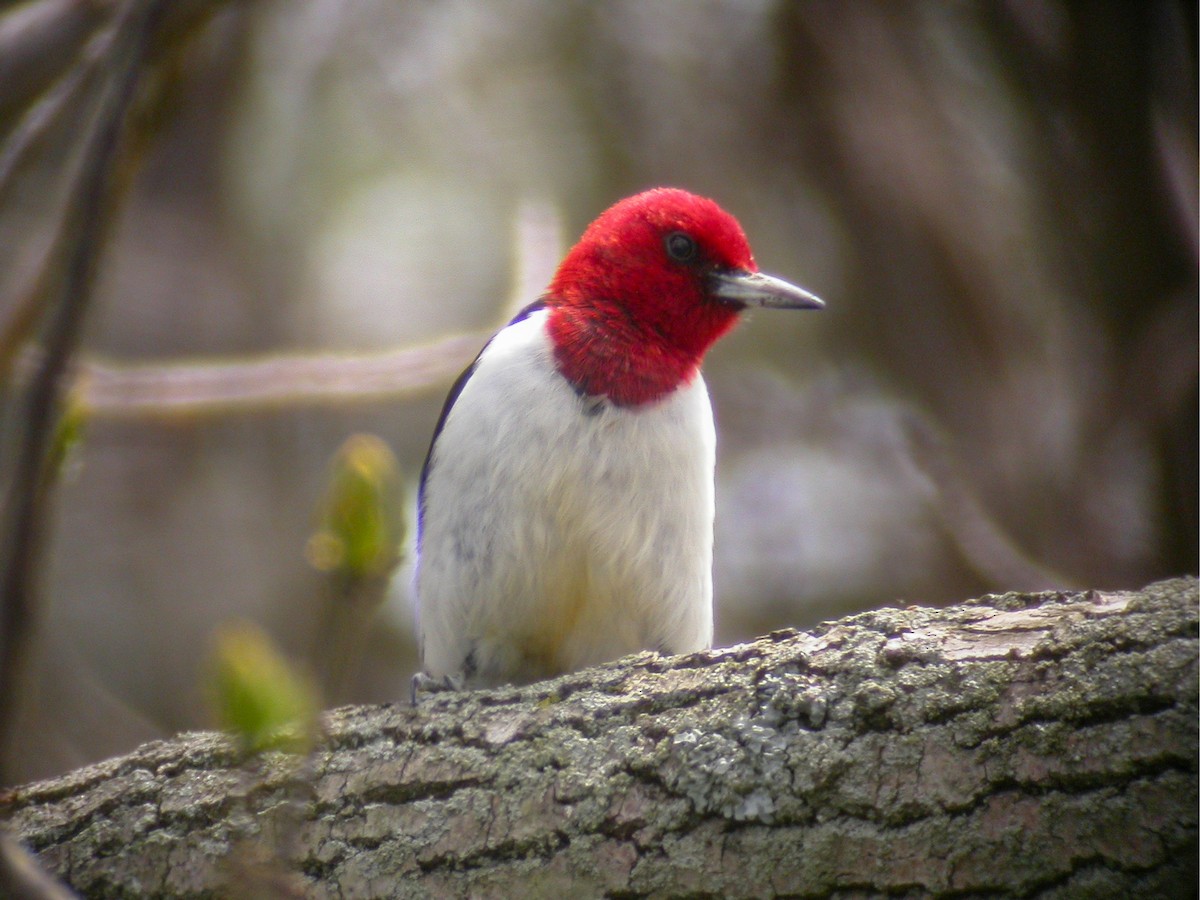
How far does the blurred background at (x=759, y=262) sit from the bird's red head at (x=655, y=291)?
1.70 m

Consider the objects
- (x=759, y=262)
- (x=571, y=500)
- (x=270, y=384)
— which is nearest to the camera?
(x=571, y=500)

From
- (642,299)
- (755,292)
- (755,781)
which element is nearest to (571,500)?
(642,299)

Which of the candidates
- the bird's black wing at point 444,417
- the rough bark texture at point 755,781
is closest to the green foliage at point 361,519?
the rough bark texture at point 755,781

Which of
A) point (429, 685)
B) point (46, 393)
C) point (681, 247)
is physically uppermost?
point (681, 247)

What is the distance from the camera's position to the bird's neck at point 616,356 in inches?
145

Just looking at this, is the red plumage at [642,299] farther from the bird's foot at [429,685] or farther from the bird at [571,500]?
the bird's foot at [429,685]

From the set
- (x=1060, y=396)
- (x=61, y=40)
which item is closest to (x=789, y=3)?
(x=1060, y=396)

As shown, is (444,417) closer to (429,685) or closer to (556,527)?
(556,527)

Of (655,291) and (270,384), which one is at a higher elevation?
(655,291)

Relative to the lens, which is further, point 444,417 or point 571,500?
point 444,417

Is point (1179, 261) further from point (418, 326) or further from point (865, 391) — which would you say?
point (418, 326)

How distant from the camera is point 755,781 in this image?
247 cm

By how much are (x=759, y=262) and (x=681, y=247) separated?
3479 mm

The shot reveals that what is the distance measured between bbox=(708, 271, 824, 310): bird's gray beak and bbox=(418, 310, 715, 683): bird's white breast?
490mm
